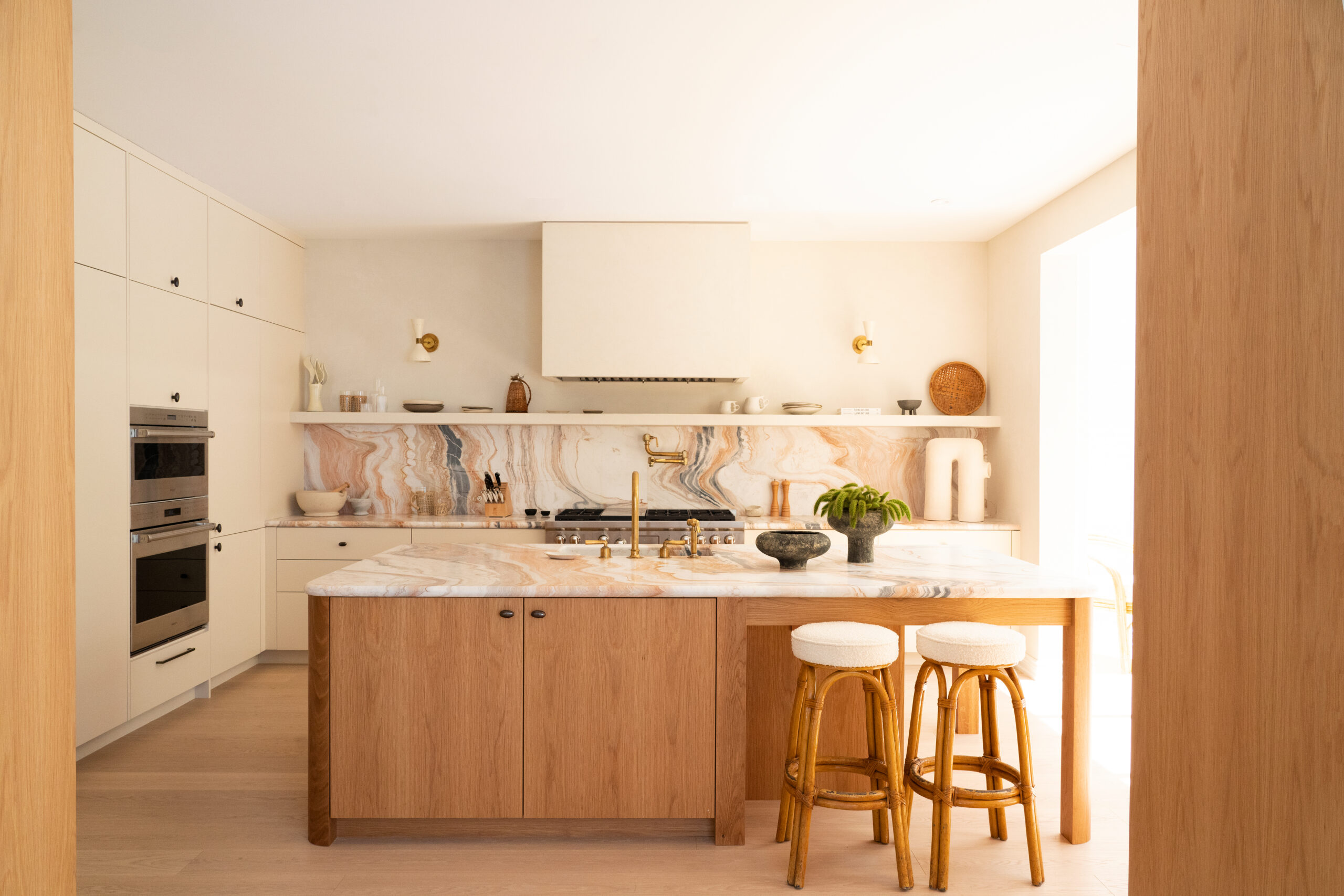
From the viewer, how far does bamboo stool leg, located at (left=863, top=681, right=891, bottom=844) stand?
272cm

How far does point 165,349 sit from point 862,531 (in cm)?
323

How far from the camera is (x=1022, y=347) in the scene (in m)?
4.86

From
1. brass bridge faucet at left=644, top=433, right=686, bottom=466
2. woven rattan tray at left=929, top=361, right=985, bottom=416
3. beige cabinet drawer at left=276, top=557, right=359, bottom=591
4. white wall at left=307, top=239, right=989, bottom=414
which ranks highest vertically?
white wall at left=307, top=239, right=989, bottom=414

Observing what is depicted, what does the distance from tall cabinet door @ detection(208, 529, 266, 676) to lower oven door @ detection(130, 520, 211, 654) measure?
9 cm

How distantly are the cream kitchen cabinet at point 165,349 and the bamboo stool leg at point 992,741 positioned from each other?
362 cm

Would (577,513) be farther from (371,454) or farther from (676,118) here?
(676,118)

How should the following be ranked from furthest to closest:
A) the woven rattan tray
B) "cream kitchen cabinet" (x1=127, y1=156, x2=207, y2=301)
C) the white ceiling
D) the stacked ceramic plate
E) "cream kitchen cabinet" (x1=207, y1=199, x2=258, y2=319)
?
the woven rattan tray
the stacked ceramic plate
"cream kitchen cabinet" (x1=207, y1=199, x2=258, y2=319)
"cream kitchen cabinet" (x1=127, y1=156, x2=207, y2=301)
the white ceiling

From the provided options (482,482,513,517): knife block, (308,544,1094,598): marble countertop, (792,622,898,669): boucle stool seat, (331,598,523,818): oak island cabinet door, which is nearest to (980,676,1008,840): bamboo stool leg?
(308,544,1094,598): marble countertop

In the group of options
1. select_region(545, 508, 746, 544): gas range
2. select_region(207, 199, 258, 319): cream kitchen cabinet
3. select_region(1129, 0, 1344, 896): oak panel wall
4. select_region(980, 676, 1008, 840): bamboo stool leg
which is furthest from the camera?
select_region(545, 508, 746, 544): gas range

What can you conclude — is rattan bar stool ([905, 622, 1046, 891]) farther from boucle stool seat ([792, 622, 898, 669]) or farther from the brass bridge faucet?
the brass bridge faucet

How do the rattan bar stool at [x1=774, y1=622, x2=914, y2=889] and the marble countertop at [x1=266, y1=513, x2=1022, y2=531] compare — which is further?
the marble countertop at [x1=266, y1=513, x2=1022, y2=531]

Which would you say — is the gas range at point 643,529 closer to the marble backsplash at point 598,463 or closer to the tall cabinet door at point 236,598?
the marble backsplash at point 598,463

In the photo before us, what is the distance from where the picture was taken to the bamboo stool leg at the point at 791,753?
256cm

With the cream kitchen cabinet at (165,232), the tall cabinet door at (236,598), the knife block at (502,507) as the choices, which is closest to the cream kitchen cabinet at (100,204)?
the cream kitchen cabinet at (165,232)
